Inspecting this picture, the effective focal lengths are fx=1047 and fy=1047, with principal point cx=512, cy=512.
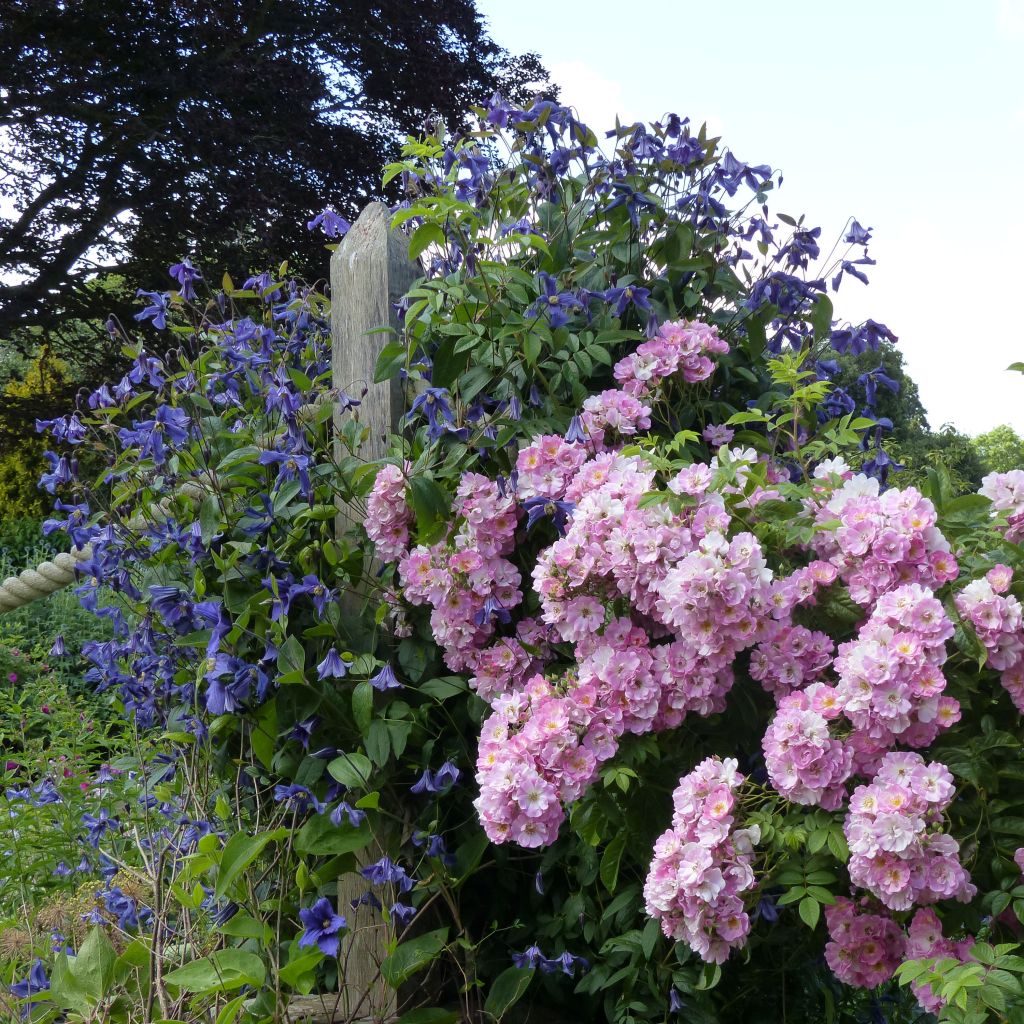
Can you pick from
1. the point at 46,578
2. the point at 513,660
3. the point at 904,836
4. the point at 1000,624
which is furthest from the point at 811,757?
the point at 46,578

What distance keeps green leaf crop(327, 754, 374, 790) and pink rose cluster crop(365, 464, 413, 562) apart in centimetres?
45

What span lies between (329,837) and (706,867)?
0.94m

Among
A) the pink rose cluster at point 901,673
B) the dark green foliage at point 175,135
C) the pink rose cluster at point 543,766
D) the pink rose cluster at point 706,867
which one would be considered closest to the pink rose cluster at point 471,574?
the pink rose cluster at point 543,766

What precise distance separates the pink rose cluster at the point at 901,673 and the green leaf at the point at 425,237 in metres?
1.23

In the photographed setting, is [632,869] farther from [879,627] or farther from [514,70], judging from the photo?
[514,70]

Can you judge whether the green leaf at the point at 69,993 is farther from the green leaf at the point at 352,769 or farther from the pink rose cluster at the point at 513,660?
the pink rose cluster at the point at 513,660

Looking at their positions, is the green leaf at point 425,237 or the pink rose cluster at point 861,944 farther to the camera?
the green leaf at point 425,237

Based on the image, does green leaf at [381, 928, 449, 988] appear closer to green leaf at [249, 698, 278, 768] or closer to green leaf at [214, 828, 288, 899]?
green leaf at [214, 828, 288, 899]

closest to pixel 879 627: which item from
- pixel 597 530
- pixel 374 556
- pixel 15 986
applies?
pixel 597 530

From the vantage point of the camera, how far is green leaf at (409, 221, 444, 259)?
2305 millimetres

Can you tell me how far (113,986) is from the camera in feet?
6.81

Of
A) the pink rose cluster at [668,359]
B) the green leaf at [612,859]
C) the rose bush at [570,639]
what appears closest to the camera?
the rose bush at [570,639]

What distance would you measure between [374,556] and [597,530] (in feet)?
2.46

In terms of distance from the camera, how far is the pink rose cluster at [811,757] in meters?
1.66
